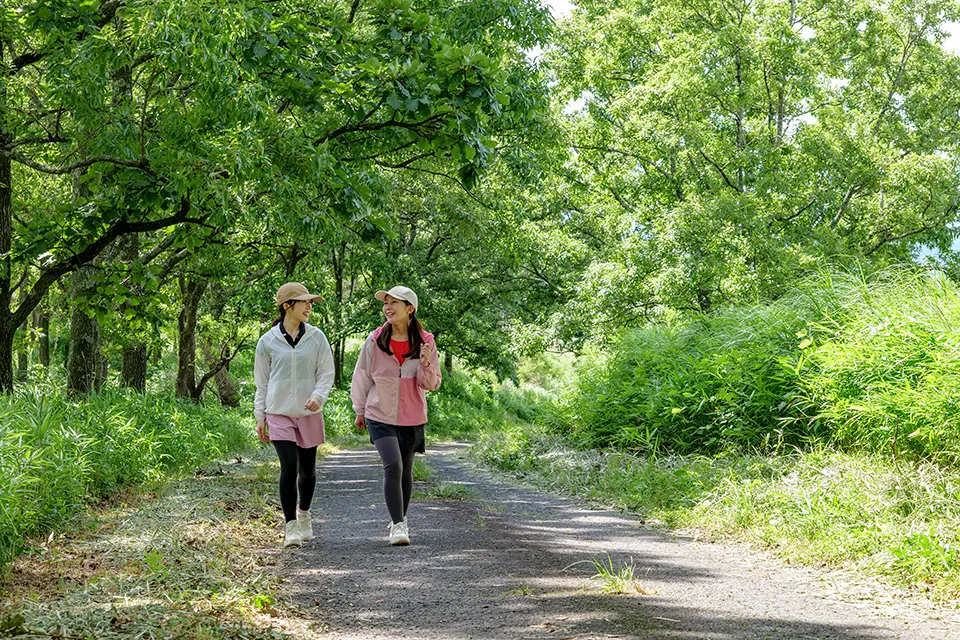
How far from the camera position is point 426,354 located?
654 cm

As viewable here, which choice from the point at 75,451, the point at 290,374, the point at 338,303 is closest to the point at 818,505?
the point at 290,374

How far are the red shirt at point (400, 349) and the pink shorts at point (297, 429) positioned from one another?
0.75 meters

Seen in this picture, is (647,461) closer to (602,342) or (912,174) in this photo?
(602,342)

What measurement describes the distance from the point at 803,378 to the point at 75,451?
723 centimetres

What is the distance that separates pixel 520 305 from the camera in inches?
1265

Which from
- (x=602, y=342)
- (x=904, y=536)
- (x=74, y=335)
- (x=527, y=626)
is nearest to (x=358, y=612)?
(x=527, y=626)

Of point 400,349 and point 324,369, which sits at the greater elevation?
point 400,349

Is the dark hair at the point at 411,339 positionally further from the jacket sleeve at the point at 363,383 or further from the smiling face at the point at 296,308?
the smiling face at the point at 296,308

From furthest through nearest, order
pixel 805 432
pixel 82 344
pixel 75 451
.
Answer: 1. pixel 82 344
2. pixel 805 432
3. pixel 75 451

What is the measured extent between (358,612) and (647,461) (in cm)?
634

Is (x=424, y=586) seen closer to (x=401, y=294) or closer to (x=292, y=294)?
(x=401, y=294)

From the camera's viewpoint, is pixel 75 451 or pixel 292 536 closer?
pixel 292 536

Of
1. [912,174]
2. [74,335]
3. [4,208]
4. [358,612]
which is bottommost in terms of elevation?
[358,612]

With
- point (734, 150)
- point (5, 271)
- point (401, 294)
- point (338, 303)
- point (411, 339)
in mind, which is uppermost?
point (734, 150)
